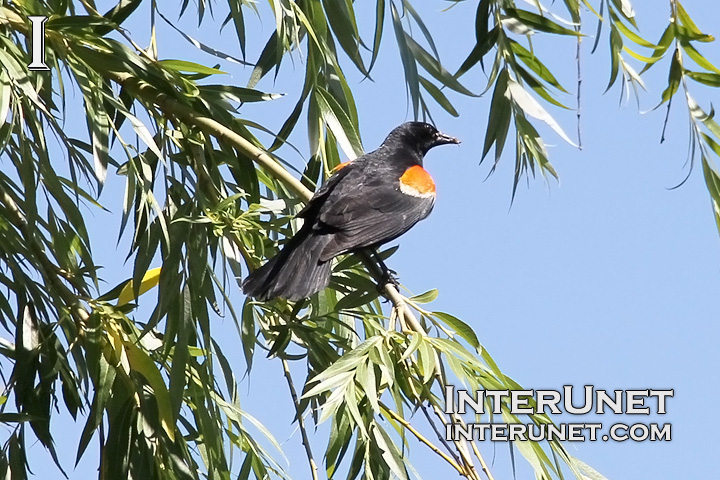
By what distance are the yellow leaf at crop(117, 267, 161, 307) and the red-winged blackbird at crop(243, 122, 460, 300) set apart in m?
0.38

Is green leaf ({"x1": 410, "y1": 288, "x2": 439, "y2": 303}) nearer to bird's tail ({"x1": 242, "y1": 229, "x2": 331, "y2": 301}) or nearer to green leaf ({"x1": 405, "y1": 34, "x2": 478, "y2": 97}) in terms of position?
bird's tail ({"x1": 242, "y1": 229, "x2": 331, "y2": 301})

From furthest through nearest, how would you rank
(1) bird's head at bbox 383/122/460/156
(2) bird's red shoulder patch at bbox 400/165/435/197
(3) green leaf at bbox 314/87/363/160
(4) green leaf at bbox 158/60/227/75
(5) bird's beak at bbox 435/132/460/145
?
(5) bird's beak at bbox 435/132/460/145, (1) bird's head at bbox 383/122/460/156, (2) bird's red shoulder patch at bbox 400/165/435/197, (3) green leaf at bbox 314/87/363/160, (4) green leaf at bbox 158/60/227/75

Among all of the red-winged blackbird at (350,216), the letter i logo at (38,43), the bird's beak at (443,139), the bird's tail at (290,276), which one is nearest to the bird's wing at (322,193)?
the red-winged blackbird at (350,216)

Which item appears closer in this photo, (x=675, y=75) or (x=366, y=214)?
(x=675, y=75)

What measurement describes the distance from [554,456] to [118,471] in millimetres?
1175

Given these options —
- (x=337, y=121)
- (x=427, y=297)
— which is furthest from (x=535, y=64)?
(x=427, y=297)

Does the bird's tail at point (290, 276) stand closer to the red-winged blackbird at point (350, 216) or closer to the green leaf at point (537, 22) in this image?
the red-winged blackbird at point (350, 216)

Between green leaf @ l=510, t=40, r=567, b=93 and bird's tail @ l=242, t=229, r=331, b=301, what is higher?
green leaf @ l=510, t=40, r=567, b=93

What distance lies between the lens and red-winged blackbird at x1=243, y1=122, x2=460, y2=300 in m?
2.73

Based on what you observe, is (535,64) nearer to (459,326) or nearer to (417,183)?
(417,183)

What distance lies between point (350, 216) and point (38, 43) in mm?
1094

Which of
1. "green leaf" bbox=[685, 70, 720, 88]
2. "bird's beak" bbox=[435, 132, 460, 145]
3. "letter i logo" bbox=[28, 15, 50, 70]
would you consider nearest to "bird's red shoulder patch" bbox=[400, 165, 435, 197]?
"bird's beak" bbox=[435, 132, 460, 145]

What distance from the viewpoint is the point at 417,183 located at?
12.0 ft

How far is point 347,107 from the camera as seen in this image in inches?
122
